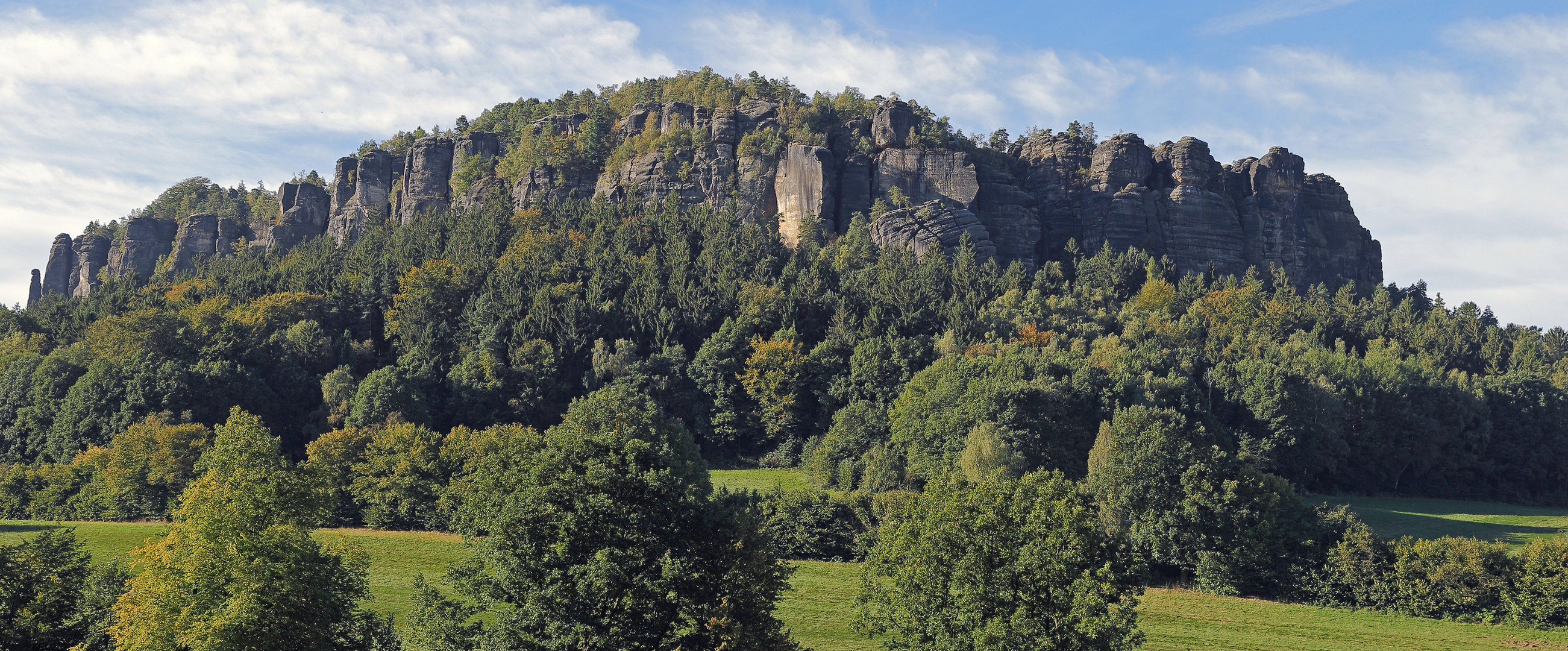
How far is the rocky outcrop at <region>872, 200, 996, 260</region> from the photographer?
120 meters

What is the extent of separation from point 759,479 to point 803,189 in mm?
54751

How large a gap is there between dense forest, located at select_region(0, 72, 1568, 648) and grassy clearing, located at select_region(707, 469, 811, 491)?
1954 mm

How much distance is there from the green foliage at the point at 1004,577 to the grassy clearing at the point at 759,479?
41.1 meters

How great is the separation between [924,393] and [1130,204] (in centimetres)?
6498

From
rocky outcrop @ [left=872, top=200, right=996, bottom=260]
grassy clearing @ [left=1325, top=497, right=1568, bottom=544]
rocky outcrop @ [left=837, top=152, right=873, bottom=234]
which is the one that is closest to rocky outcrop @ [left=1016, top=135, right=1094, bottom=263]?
rocky outcrop @ [left=872, top=200, right=996, bottom=260]

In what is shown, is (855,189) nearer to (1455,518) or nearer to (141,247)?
(1455,518)

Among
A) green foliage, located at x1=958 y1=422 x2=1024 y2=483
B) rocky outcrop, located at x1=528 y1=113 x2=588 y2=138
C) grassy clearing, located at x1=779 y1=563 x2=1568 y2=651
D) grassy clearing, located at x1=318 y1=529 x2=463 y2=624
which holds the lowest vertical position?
grassy clearing, located at x1=779 y1=563 x2=1568 y2=651

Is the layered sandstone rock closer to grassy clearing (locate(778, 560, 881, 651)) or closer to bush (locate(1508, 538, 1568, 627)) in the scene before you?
grassy clearing (locate(778, 560, 881, 651))

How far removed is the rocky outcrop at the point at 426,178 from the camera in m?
Answer: 141

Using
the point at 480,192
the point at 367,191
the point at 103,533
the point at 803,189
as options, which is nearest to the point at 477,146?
the point at 480,192

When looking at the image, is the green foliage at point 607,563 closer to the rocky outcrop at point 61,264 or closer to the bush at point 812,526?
the bush at point 812,526

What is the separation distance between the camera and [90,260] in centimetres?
15700

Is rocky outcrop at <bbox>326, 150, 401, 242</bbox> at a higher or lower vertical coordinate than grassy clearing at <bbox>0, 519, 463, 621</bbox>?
higher

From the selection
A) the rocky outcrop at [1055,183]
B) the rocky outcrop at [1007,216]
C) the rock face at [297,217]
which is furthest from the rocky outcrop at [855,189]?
the rock face at [297,217]
